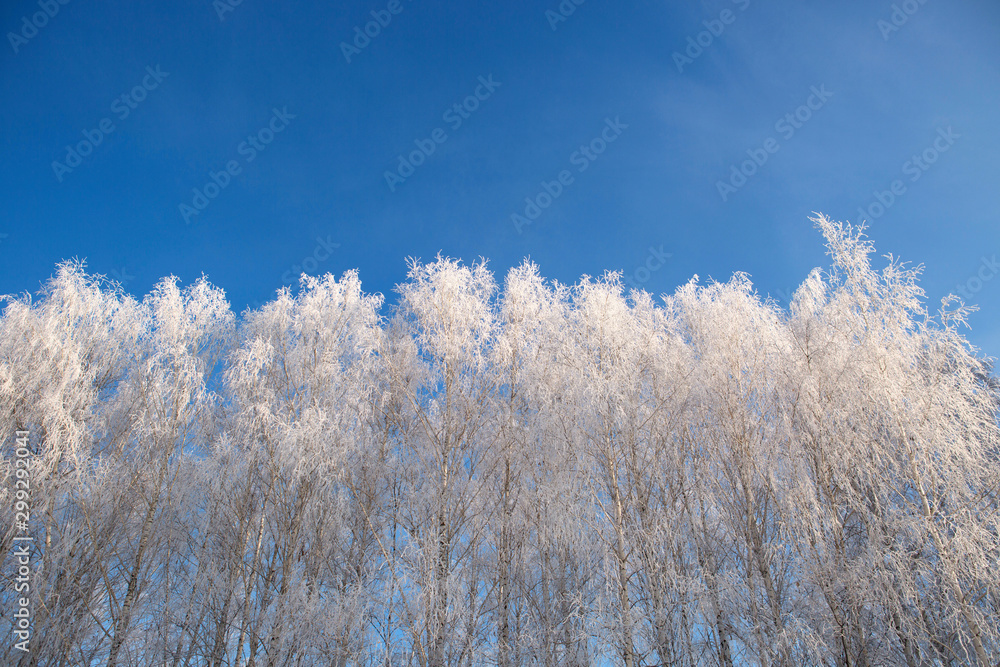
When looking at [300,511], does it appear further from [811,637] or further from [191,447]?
[811,637]

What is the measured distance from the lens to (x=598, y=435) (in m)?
10.0

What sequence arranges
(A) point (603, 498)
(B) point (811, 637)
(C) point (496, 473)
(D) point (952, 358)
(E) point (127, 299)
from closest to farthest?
(B) point (811, 637), (D) point (952, 358), (A) point (603, 498), (C) point (496, 473), (E) point (127, 299)

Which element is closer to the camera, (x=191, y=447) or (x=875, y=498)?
(x=875, y=498)

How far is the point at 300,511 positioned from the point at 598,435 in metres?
6.36

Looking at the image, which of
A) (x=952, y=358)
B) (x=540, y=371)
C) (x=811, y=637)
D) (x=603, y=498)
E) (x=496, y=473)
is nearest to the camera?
(x=811, y=637)

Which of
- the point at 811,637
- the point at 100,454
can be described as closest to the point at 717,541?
the point at 811,637

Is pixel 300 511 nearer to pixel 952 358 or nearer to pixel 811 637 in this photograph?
pixel 811 637

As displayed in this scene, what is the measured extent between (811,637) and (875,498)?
280 cm

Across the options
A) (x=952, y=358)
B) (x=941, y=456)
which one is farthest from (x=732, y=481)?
(x=952, y=358)

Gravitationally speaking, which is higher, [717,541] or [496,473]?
[496,473]

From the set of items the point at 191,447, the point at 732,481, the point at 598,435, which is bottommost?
the point at 732,481

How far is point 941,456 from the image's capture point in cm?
817

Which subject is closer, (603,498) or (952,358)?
(952,358)

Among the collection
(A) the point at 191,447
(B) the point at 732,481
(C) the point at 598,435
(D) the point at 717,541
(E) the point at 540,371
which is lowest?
(D) the point at 717,541
